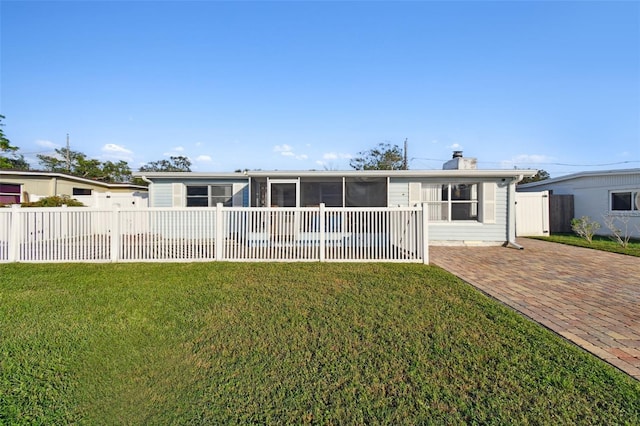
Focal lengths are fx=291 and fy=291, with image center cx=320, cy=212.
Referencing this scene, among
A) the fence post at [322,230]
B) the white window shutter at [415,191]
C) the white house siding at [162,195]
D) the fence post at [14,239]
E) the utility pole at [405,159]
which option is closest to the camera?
the fence post at [14,239]

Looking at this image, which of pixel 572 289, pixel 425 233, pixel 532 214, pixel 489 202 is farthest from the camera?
pixel 532 214

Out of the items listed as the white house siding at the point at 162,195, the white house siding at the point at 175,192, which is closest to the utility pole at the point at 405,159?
the white house siding at the point at 175,192

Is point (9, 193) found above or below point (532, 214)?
above

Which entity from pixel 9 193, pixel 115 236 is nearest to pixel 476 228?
pixel 115 236

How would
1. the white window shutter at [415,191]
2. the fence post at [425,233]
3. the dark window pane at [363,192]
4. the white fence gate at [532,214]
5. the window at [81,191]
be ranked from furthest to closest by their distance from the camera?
the window at [81,191] → the white fence gate at [532,214] → the dark window pane at [363,192] → the white window shutter at [415,191] → the fence post at [425,233]

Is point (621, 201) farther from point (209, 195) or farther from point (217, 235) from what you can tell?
point (209, 195)

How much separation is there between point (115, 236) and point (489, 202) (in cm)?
1096

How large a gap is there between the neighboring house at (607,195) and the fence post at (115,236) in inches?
680

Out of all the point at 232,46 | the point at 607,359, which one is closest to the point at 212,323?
the point at 607,359

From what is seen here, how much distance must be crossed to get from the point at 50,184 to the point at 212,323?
57.3 ft

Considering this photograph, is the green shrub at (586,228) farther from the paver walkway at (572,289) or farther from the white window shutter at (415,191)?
the white window shutter at (415,191)

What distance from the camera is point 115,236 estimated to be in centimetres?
670

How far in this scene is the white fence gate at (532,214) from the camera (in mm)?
12906

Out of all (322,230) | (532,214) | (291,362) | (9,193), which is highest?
(9,193)
